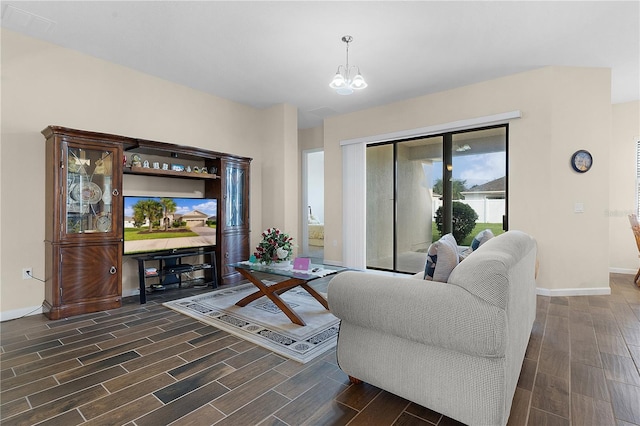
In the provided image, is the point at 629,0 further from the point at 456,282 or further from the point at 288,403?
the point at 288,403

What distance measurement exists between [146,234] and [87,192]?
777 mm

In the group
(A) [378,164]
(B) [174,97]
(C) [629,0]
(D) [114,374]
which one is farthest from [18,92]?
(C) [629,0]

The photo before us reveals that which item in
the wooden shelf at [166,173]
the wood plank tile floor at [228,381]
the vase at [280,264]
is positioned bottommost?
the wood plank tile floor at [228,381]

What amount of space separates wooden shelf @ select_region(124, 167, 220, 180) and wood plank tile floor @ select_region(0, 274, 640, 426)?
1749 mm

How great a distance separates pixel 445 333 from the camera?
1423mm

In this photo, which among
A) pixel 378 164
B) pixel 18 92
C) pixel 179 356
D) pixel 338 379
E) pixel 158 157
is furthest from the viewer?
pixel 378 164

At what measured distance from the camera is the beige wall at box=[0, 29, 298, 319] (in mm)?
3088

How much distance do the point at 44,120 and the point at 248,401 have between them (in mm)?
3571

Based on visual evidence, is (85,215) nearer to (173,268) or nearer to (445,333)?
(173,268)

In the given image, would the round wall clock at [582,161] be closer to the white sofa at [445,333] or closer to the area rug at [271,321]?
the white sofa at [445,333]

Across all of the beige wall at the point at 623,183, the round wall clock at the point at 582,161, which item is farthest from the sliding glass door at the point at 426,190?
the beige wall at the point at 623,183

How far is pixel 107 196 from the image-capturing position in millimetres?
3445

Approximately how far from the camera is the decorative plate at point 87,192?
3.24 meters

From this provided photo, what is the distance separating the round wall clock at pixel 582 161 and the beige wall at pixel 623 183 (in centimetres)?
163
